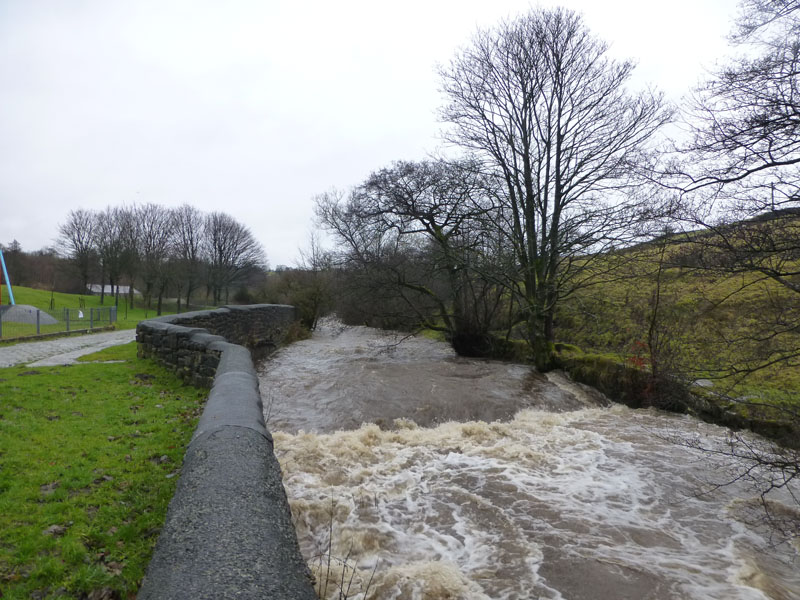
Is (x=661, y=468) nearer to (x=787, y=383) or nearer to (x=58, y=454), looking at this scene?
(x=787, y=383)

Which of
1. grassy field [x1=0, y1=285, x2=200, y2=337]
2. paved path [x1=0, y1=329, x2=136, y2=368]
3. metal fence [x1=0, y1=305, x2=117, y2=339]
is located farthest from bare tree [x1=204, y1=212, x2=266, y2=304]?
paved path [x1=0, y1=329, x2=136, y2=368]

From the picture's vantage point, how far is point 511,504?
15.8 ft

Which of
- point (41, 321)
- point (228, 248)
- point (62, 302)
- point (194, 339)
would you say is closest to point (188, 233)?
point (228, 248)

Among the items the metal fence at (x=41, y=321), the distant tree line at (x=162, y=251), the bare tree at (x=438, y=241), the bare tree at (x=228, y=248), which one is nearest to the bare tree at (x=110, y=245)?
the distant tree line at (x=162, y=251)

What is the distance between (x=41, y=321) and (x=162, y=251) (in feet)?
78.4

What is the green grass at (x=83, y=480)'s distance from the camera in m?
2.71

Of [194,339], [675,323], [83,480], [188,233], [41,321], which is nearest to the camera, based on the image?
[83,480]

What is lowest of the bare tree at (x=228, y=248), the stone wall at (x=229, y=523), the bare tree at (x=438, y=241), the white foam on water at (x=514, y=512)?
the white foam on water at (x=514, y=512)

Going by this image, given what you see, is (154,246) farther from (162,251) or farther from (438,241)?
(438,241)

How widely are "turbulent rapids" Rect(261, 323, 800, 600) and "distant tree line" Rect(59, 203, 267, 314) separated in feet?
115

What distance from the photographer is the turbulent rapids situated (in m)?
3.54

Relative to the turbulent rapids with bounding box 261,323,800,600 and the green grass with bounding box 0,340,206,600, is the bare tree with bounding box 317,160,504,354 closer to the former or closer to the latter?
the turbulent rapids with bounding box 261,323,800,600

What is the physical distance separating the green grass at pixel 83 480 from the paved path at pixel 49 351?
3.30 metres

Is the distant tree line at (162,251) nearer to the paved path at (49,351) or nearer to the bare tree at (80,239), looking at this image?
the bare tree at (80,239)
